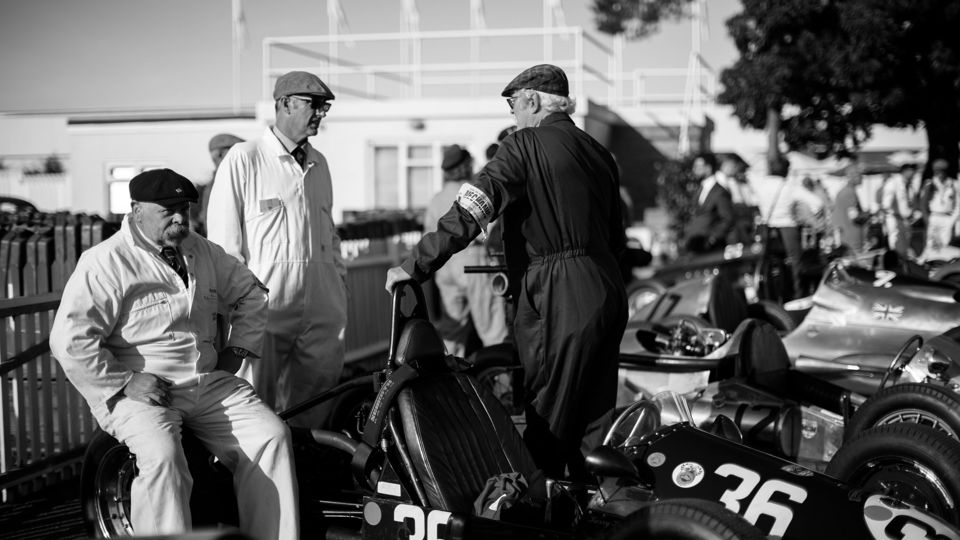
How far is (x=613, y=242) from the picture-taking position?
4828 millimetres

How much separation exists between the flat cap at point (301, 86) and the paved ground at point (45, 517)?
2436mm

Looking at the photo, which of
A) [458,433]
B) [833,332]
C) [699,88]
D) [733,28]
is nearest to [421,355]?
[458,433]

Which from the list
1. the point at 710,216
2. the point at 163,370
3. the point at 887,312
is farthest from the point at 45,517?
the point at 710,216

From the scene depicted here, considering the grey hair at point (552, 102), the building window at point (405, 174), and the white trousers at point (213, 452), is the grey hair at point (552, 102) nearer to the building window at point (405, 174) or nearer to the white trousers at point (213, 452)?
the white trousers at point (213, 452)

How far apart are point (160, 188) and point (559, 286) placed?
5.65 feet

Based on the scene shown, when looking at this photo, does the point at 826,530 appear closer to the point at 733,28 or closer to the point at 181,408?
the point at 181,408

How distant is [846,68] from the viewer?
21.2 m

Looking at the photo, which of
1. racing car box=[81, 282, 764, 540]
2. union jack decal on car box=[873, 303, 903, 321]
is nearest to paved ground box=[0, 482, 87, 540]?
racing car box=[81, 282, 764, 540]

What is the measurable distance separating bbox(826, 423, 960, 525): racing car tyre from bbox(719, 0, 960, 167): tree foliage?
1823 centimetres

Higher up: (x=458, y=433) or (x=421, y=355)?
(x=421, y=355)

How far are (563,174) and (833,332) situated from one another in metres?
3.96

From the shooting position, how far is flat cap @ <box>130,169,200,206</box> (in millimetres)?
4086

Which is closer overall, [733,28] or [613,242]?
[613,242]

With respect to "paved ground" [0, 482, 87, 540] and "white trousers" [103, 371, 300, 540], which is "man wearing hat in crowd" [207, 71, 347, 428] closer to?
"white trousers" [103, 371, 300, 540]
